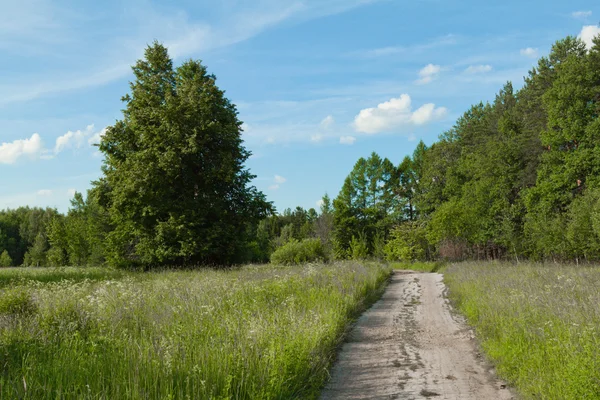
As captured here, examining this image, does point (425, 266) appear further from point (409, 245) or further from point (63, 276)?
point (63, 276)

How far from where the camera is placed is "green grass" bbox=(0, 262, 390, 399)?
4934 mm

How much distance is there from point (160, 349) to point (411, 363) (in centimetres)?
459

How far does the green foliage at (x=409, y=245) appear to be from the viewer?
56.4 m

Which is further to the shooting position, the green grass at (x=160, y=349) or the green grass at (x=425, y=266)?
the green grass at (x=425, y=266)

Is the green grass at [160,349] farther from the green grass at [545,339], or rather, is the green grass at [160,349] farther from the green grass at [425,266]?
the green grass at [425,266]

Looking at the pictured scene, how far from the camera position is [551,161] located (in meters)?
36.6

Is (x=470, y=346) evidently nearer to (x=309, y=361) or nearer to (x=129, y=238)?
(x=309, y=361)

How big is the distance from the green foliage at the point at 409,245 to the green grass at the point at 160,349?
46.8m

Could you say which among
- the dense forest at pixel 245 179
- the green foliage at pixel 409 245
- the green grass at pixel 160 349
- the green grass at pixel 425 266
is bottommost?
the green grass at pixel 425 266

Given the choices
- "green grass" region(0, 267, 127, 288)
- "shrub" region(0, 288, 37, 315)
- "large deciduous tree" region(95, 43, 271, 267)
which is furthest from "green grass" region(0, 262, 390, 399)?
"large deciduous tree" region(95, 43, 271, 267)

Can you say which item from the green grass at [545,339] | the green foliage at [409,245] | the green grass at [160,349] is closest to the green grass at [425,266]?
the green foliage at [409,245]

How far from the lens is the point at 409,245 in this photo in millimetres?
58156

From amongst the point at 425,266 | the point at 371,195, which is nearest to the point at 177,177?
the point at 425,266

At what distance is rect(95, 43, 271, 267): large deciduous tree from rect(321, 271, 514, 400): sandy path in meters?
17.2
